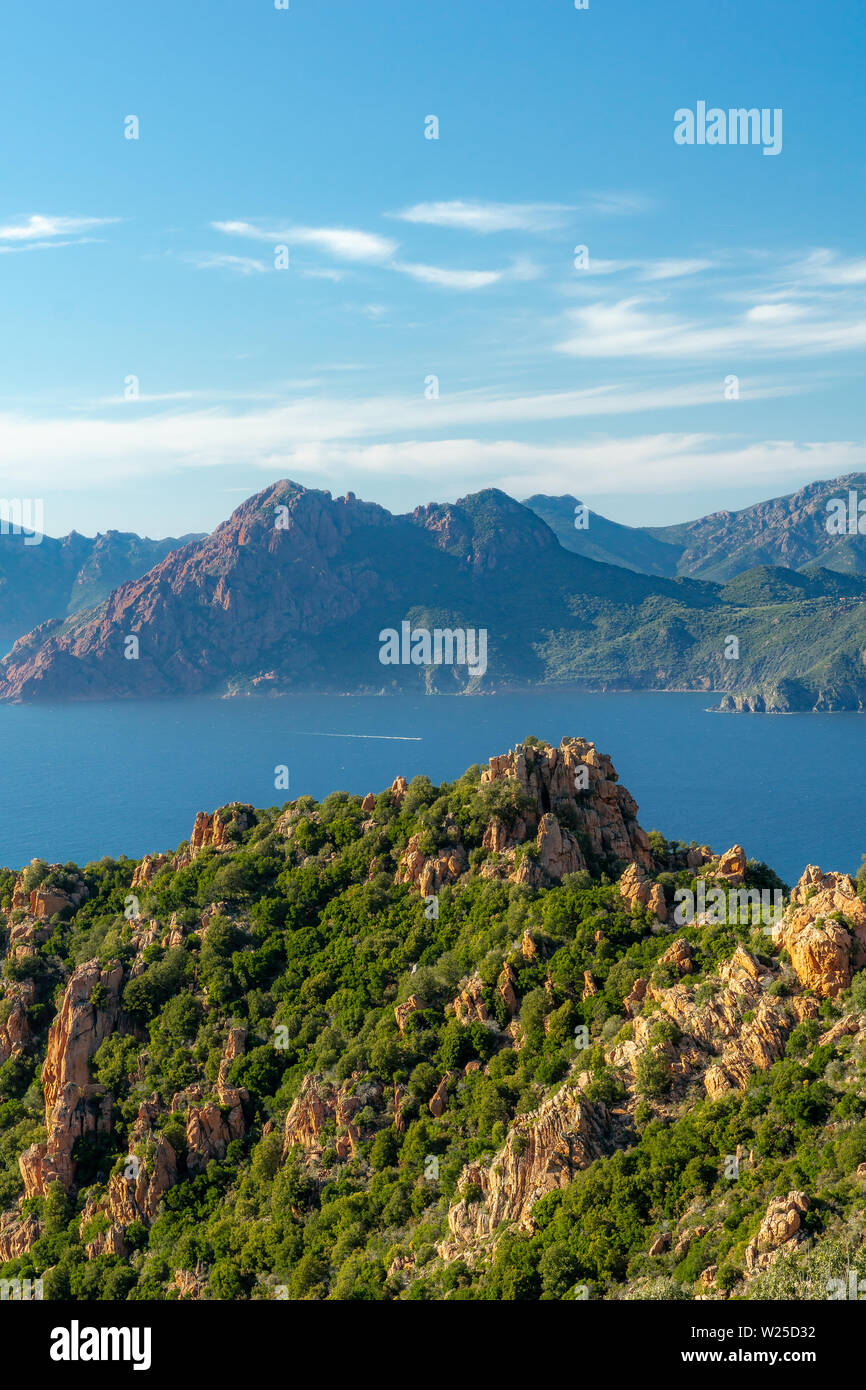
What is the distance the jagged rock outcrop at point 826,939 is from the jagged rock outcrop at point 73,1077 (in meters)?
34.8

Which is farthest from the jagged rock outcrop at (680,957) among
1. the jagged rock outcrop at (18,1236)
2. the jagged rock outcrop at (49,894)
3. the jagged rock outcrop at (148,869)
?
the jagged rock outcrop at (49,894)

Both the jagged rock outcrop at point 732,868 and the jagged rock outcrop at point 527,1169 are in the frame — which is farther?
the jagged rock outcrop at point 732,868

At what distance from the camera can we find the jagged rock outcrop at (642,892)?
54.5 meters

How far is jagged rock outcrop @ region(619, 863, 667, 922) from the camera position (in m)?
54.5

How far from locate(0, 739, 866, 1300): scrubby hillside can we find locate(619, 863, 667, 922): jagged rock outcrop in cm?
15

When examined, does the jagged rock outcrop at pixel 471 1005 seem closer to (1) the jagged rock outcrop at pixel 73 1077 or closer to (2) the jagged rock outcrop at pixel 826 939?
(2) the jagged rock outcrop at pixel 826 939

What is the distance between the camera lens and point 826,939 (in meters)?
43.2

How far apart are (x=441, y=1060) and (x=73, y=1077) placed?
2056 centimetres

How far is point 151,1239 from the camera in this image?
50094 mm

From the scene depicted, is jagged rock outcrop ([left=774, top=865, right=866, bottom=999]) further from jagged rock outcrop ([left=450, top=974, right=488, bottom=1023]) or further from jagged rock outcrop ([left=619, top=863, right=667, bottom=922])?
jagged rock outcrop ([left=450, top=974, right=488, bottom=1023])

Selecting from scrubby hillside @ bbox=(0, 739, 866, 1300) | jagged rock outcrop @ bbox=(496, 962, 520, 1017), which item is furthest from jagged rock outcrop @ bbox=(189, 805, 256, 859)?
jagged rock outcrop @ bbox=(496, 962, 520, 1017)

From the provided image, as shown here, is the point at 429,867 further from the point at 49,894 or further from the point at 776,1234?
the point at 776,1234

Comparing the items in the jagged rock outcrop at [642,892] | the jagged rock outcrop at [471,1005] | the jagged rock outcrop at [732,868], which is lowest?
the jagged rock outcrop at [471,1005]
